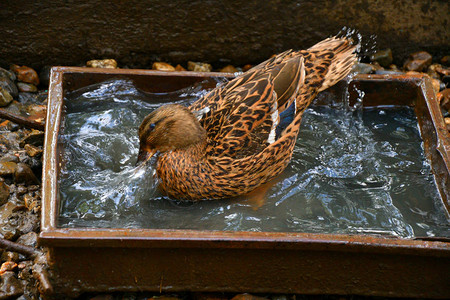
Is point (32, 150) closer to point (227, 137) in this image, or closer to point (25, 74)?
point (25, 74)

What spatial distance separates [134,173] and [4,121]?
1542 mm

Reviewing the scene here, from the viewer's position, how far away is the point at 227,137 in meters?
4.12

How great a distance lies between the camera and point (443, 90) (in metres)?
5.77

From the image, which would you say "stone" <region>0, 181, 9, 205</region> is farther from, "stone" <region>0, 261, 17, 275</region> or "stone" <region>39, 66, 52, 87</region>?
"stone" <region>39, 66, 52, 87</region>

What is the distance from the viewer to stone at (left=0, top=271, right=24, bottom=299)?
3727mm

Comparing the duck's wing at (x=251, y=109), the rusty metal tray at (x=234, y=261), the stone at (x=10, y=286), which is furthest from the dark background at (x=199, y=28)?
the stone at (x=10, y=286)

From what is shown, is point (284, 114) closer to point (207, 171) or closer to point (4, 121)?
point (207, 171)

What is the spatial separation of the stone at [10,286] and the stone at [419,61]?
4385 mm

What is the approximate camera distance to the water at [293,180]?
4.09 metres

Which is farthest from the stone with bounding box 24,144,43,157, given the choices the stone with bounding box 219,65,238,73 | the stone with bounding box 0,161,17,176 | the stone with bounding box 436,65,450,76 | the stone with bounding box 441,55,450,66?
the stone with bounding box 441,55,450,66

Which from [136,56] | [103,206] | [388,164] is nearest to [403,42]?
[388,164]

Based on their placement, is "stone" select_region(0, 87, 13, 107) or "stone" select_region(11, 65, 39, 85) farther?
"stone" select_region(11, 65, 39, 85)

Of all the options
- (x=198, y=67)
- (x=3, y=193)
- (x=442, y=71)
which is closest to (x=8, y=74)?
(x=3, y=193)

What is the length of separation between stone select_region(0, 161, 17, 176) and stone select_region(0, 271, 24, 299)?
1.01 meters
